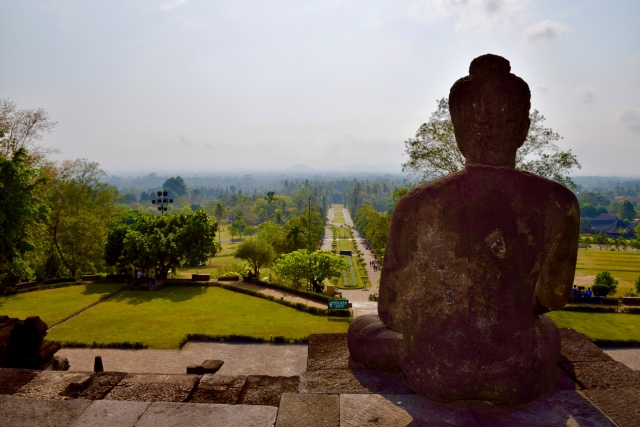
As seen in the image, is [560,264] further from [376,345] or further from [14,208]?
[14,208]

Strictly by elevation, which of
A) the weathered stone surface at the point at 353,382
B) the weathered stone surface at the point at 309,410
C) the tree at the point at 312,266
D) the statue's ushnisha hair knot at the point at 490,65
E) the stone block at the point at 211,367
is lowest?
the stone block at the point at 211,367

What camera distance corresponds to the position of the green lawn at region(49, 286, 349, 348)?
56.2ft

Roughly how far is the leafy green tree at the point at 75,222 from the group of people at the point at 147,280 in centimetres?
846

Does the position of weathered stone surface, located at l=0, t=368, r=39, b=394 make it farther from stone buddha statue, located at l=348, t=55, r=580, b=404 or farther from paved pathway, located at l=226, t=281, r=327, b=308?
paved pathway, located at l=226, t=281, r=327, b=308

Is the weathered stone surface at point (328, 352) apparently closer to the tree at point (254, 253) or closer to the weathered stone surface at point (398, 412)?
the weathered stone surface at point (398, 412)

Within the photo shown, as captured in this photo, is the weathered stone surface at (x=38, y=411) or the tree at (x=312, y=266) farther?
the tree at (x=312, y=266)

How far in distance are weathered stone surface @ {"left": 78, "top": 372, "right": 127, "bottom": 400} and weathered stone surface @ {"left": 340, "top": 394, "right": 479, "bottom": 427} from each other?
270cm

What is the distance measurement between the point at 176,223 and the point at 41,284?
29.0ft

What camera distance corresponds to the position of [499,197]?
3.79m

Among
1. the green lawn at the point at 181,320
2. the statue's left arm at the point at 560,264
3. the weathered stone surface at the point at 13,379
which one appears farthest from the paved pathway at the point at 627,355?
the weathered stone surface at the point at 13,379

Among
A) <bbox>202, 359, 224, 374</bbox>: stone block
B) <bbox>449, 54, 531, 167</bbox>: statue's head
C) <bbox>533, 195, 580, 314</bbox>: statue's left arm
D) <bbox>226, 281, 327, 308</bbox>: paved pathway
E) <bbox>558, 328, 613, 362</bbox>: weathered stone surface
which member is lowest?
<bbox>226, 281, 327, 308</bbox>: paved pathway

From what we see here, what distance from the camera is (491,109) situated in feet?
12.7

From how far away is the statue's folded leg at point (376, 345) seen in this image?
4.29 metres

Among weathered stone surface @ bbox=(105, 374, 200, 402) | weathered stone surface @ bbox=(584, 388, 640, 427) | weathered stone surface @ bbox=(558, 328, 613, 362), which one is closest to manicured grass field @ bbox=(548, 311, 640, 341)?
weathered stone surface @ bbox=(558, 328, 613, 362)
